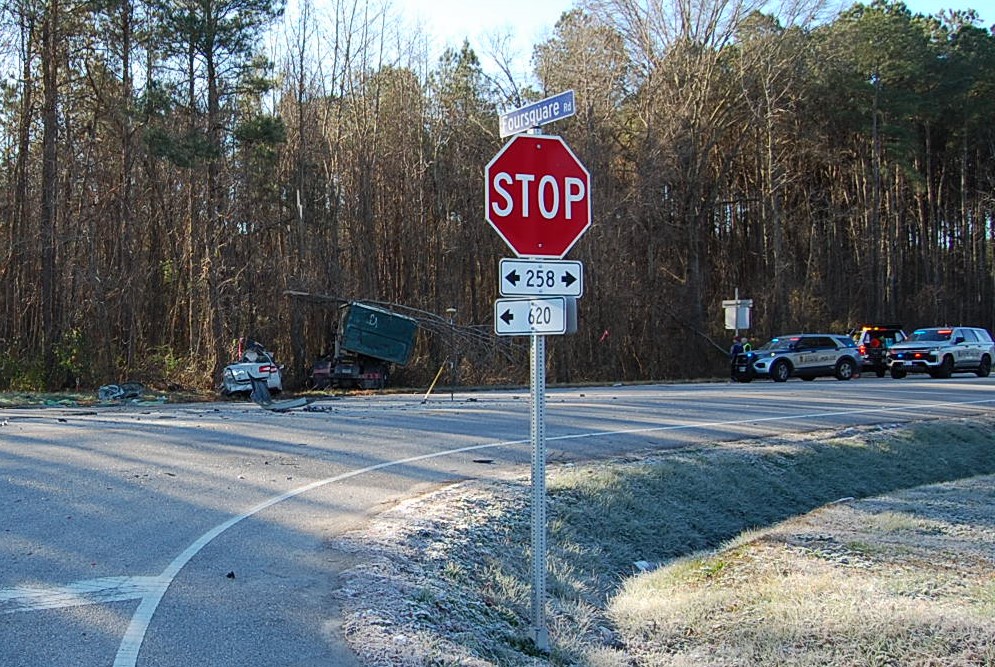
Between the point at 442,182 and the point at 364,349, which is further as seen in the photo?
the point at 442,182

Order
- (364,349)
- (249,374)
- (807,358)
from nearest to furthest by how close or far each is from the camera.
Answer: (249,374), (364,349), (807,358)

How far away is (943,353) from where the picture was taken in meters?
30.6

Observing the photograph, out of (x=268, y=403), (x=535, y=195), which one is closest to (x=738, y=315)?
(x=268, y=403)

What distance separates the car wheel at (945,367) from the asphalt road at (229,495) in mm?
11737

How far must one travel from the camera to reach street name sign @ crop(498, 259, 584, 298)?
5.29 meters

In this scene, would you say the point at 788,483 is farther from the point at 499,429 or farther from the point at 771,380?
the point at 771,380

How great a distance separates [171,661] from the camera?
445 cm

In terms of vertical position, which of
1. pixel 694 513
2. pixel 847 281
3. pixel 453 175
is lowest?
pixel 694 513

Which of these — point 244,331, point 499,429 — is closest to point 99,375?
point 244,331

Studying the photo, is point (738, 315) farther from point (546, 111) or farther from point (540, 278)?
point (540, 278)

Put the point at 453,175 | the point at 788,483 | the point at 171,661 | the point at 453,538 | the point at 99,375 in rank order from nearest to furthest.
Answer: the point at 171,661 < the point at 453,538 < the point at 788,483 < the point at 99,375 < the point at 453,175

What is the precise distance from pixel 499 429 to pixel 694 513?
16.7ft

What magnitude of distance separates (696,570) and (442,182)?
3176 cm

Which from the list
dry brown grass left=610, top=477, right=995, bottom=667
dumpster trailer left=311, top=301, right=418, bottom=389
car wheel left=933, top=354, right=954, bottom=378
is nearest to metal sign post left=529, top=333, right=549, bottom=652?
dry brown grass left=610, top=477, right=995, bottom=667
